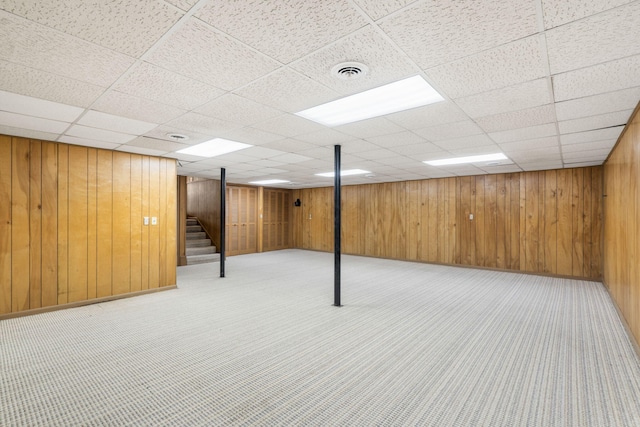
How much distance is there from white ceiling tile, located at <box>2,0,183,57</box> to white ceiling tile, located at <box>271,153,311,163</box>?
11.0ft

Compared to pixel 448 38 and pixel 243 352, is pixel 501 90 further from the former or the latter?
pixel 243 352

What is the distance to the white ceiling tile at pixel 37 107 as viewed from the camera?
2.57m

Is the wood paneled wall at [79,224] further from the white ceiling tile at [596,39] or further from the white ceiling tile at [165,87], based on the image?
the white ceiling tile at [596,39]

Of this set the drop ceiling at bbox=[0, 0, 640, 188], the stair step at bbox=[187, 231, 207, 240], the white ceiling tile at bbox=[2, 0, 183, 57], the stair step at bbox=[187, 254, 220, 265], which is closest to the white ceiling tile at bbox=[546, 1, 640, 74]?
the drop ceiling at bbox=[0, 0, 640, 188]

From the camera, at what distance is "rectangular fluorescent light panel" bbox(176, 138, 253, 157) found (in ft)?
14.1

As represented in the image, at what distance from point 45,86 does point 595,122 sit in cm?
519

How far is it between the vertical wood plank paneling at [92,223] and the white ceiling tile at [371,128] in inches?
151

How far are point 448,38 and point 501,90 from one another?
3.36 feet

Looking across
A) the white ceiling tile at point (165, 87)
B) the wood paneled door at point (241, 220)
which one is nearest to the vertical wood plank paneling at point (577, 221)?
the white ceiling tile at point (165, 87)

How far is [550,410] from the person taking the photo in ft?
6.67

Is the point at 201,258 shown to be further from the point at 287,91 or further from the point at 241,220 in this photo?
the point at 287,91

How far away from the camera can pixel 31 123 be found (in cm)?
329

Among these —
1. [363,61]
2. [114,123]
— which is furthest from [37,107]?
[363,61]

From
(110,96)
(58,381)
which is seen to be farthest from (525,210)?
(58,381)
